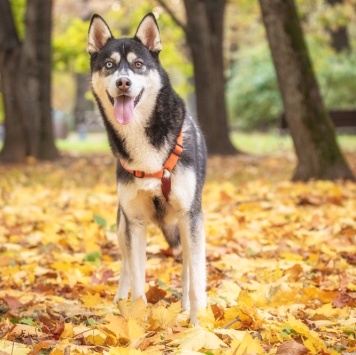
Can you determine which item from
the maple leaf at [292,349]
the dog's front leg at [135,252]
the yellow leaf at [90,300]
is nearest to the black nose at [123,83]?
the dog's front leg at [135,252]

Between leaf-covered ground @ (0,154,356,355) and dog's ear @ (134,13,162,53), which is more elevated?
dog's ear @ (134,13,162,53)

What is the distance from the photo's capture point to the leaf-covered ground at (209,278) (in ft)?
11.6

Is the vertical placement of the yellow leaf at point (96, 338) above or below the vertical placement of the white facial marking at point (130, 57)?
below

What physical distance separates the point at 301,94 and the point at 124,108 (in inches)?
246

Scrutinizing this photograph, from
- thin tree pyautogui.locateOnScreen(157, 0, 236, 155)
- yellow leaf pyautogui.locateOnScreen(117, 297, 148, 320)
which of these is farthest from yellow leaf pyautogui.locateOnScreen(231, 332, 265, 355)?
thin tree pyautogui.locateOnScreen(157, 0, 236, 155)

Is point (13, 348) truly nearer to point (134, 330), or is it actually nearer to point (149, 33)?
point (134, 330)

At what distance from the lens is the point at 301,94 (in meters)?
9.93

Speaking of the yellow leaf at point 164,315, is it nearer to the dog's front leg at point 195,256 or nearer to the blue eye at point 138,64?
the dog's front leg at point 195,256

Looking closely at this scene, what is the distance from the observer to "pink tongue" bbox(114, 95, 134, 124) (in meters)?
4.10

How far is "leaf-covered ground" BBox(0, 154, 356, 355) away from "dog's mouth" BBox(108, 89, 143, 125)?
1106 mm

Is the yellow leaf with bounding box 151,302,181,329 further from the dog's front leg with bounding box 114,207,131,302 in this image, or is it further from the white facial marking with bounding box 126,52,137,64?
the white facial marking with bounding box 126,52,137,64

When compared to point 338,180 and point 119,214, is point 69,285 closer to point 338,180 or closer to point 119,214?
point 119,214

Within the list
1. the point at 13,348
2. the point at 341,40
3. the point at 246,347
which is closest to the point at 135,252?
the point at 13,348

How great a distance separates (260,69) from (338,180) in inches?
1033
